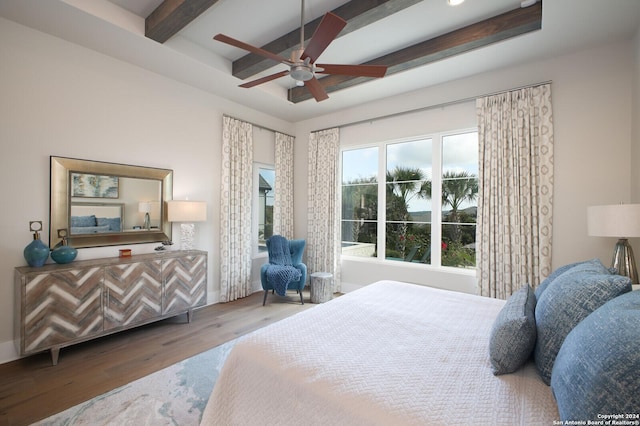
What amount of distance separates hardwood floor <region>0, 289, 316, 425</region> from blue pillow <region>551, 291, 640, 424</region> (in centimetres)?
276

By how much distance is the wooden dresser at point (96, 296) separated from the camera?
2.40 meters

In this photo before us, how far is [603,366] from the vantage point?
778mm

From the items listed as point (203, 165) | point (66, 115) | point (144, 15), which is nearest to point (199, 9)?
point (144, 15)

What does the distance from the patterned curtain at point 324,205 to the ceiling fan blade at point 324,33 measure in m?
2.77

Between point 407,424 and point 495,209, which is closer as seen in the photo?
point 407,424

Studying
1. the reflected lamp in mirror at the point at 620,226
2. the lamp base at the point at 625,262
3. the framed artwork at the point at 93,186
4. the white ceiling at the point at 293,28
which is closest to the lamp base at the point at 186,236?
the framed artwork at the point at 93,186

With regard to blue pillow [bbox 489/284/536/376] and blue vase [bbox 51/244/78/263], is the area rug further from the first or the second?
blue pillow [bbox 489/284/536/376]

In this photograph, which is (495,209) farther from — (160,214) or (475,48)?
(160,214)

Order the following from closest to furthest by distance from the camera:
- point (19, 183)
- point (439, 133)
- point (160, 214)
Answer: point (19, 183) → point (160, 214) → point (439, 133)

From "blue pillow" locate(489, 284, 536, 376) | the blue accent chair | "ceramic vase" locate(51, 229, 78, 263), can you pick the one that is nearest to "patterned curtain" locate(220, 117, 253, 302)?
the blue accent chair

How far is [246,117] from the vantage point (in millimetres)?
4680

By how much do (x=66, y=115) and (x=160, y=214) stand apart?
1355 millimetres

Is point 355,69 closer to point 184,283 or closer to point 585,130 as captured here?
point 585,130

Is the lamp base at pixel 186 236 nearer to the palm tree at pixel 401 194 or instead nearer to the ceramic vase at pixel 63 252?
the ceramic vase at pixel 63 252
